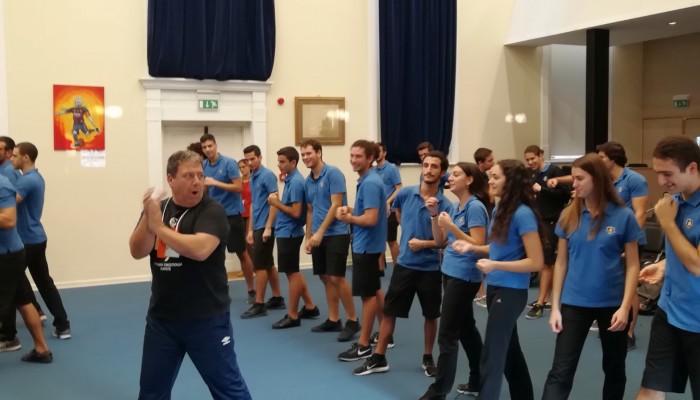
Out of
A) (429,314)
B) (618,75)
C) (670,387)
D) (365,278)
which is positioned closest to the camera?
(670,387)

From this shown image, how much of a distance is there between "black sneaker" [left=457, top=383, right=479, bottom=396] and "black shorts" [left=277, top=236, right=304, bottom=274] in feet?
7.13

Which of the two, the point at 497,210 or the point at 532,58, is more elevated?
the point at 532,58

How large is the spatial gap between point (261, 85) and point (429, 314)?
5.30 meters

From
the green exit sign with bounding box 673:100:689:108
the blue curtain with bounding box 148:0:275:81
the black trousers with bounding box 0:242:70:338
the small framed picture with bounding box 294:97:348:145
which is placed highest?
the blue curtain with bounding box 148:0:275:81

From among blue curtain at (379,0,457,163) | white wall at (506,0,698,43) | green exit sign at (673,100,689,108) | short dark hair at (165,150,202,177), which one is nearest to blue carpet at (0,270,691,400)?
short dark hair at (165,150,202,177)

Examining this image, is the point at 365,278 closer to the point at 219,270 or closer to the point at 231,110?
the point at 219,270

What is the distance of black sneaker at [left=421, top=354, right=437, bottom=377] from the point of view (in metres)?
4.72

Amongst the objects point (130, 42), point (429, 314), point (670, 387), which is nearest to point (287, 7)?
point (130, 42)

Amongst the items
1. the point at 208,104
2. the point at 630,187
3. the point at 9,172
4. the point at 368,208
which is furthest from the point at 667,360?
the point at 208,104

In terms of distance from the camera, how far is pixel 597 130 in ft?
30.1

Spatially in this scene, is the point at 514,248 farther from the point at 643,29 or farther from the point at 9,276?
the point at 643,29

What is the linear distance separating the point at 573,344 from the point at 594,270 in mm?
374

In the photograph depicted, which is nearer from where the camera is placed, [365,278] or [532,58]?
[365,278]

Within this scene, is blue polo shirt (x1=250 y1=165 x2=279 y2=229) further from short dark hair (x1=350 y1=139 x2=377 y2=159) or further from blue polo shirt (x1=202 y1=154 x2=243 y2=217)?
short dark hair (x1=350 y1=139 x2=377 y2=159)
